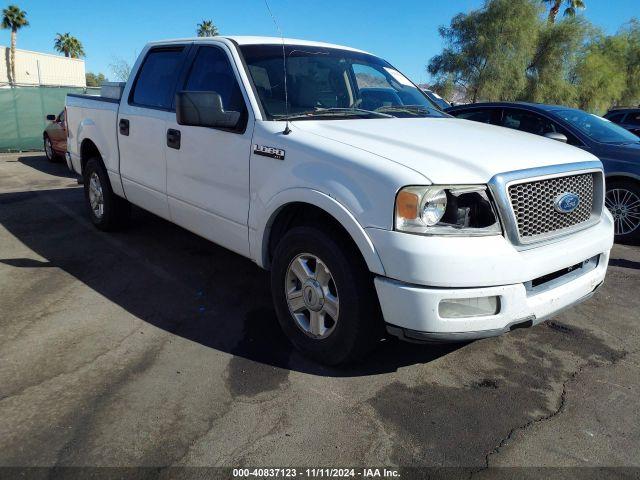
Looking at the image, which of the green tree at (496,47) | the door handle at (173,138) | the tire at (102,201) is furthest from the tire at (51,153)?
the green tree at (496,47)

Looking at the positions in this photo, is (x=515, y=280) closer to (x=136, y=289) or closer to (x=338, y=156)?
(x=338, y=156)

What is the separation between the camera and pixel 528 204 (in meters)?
2.81

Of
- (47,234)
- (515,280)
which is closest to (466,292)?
(515,280)

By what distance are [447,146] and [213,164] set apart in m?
1.73

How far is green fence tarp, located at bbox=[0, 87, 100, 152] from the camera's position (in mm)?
15320

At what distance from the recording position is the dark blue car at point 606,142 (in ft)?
→ 20.9

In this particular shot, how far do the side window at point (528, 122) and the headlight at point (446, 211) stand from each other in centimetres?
479

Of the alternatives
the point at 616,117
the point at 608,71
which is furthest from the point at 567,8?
the point at 616,117

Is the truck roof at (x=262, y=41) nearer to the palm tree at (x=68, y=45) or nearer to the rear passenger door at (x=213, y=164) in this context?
the rear passenger door at (x=213, y=164)

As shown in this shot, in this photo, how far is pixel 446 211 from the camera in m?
2.72

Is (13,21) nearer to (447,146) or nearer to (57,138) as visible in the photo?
(57,138)

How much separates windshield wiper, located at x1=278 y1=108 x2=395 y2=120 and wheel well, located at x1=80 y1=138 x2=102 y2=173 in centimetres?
331

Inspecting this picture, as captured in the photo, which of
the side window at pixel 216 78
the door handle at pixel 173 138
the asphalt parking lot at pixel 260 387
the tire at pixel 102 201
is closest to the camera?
the asphalt parking lot at pixel 260 387

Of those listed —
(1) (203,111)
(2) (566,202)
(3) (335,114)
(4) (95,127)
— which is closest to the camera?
(2) (566,202)
